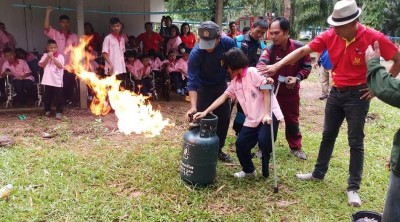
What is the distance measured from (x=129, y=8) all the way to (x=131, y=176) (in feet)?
24.7

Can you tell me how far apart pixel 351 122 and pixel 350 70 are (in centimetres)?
58

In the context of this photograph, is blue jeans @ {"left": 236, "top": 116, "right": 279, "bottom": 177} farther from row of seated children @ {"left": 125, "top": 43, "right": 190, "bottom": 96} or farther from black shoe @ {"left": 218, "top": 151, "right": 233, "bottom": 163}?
row of seated children @ {"left": 125, "top": 43, "right": 190, "bottom": 96}

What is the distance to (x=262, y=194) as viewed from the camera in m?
4.35

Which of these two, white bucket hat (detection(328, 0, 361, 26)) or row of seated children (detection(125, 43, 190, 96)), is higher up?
white bucket hat (detection(328, 0, 361, 26))

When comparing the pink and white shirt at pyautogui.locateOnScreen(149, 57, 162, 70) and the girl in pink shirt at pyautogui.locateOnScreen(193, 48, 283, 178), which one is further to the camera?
the pink and white shirt at pyautogui.locateOnScreen(149, 57, 162, 70)

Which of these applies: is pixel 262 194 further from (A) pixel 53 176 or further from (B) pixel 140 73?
(B) pixel 140 73

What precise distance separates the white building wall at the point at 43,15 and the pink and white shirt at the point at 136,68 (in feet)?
7.54

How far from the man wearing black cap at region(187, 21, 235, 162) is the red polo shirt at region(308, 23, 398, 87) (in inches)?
47.6

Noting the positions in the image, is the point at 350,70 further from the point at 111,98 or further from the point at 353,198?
the point at 111,98

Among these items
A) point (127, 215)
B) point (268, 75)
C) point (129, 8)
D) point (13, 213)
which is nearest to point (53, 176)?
point (13, 213)

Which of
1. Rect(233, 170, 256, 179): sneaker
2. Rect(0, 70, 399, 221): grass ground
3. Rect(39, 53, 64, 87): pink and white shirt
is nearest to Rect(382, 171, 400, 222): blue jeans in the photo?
Rect(0, 70, 399, 221): grass ground

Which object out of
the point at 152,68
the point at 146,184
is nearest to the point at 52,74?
the point at 152,68

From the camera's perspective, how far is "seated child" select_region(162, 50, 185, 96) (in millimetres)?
9633

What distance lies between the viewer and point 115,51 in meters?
8.09
